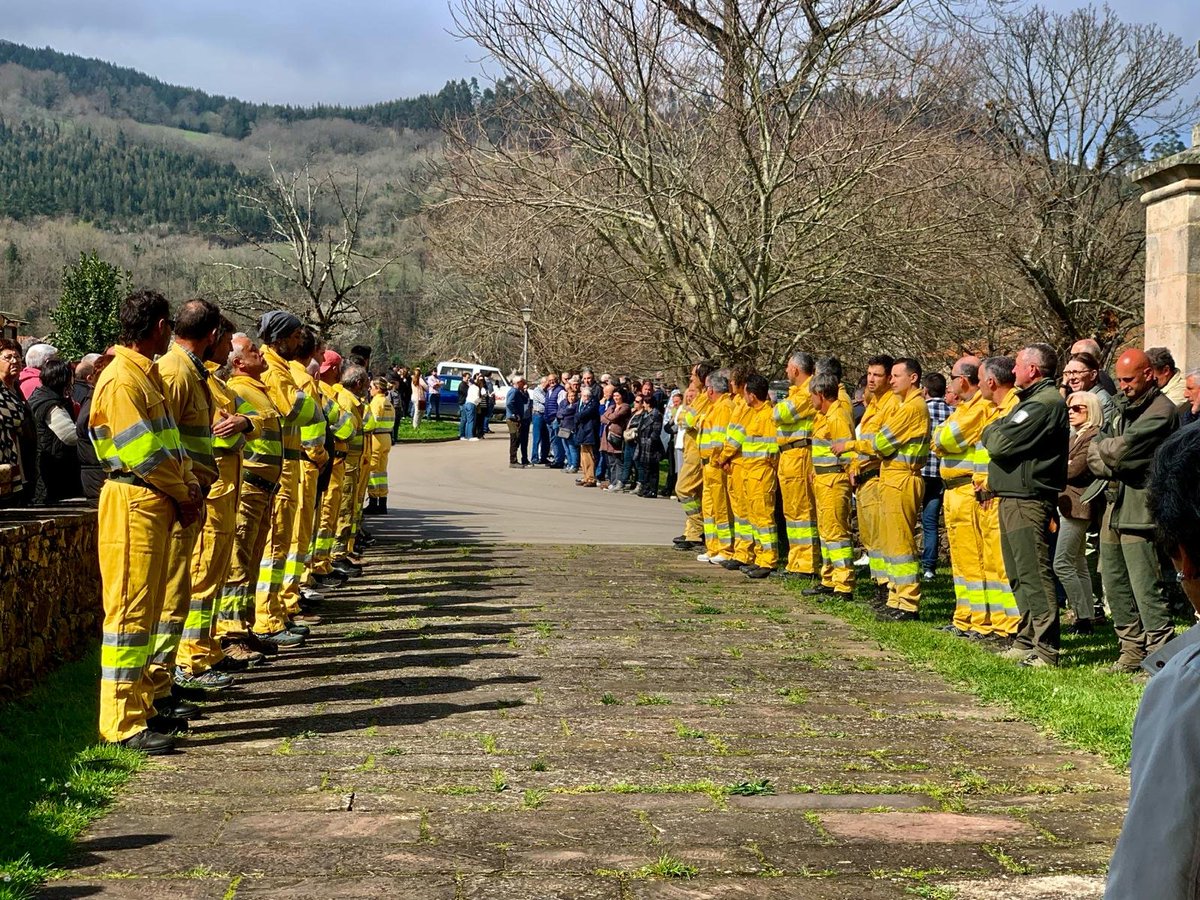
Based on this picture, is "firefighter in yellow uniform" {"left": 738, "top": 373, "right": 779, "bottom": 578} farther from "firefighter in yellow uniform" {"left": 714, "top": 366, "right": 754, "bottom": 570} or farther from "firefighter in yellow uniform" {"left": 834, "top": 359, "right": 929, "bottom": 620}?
"firefighter in yellow uniform" {"left": 834, "top": 359, "right": 929, "bottom": 620}

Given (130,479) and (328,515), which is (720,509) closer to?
(328,515)

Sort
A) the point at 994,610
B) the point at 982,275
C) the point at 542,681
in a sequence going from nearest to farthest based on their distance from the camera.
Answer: the point at 542,681 → the point at 994,610 → the point at 982,275

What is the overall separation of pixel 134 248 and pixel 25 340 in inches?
5535

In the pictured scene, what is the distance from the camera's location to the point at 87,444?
10102mm

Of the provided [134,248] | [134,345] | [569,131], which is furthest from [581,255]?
[134,248]

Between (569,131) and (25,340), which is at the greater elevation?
(569,131)

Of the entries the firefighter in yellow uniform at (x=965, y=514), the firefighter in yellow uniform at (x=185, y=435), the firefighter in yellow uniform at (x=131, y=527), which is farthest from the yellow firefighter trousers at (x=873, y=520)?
the firefighter in yellow uniform at (x=131, y=527)

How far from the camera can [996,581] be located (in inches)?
412

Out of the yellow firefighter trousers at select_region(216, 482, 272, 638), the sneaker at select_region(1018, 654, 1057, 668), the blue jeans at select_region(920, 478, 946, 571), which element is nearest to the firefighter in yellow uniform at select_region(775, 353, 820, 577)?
the blue jeans at select_region(920, 478, 946, 571)

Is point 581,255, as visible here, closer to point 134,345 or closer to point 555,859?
→ point 134,345

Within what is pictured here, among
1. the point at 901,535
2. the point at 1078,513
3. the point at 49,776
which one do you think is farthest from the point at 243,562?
the point at 1078,513

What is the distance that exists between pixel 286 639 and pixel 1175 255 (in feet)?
27.3

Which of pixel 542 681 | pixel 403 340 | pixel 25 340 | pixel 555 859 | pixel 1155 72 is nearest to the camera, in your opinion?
pixel 555 859

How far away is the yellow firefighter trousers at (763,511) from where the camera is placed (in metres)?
14.4
